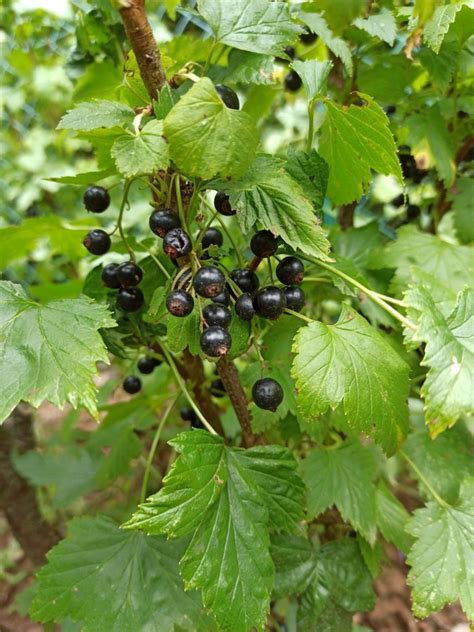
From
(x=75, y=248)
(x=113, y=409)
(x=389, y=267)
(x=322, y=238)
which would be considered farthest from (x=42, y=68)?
(x=322, y=238)

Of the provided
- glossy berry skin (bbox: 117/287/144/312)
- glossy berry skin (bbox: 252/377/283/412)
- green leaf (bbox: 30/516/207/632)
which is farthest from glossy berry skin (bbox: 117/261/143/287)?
green leaf (bbox: 30/516/207/632)

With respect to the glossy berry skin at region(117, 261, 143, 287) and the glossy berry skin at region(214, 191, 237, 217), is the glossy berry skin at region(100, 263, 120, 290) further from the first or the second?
the glossy berry skin at region(214, 191, 237, 217)

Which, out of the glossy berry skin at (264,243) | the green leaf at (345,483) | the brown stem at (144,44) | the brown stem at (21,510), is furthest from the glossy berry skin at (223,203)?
the brown stem at (21,510)

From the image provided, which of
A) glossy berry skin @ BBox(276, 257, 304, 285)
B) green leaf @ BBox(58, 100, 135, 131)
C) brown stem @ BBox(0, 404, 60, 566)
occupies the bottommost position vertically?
brown stem @ BBox(0, 404, 60, 566)

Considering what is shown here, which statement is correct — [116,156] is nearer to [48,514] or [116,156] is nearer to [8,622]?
[48,514]

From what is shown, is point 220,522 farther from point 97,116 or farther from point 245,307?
point 97,116

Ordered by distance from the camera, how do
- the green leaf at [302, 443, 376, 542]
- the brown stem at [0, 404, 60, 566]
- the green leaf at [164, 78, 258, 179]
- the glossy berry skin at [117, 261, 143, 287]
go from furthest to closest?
the brown stem at [0, 404, 60, 566] < the green leaf at [302, 443, 376, 542] < the glossy berry skin at [117, 261, 143, 287] < the green leaf at [164, 78, 258, 179]
